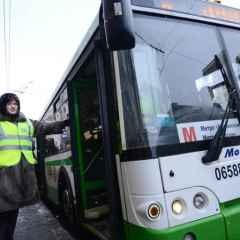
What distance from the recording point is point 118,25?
3037mm

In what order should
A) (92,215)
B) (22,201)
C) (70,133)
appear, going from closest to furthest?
1. (22,201)
2. (92,215)
3. (70,133)

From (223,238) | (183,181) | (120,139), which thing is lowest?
(223,238)

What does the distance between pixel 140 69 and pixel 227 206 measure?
4.43ft

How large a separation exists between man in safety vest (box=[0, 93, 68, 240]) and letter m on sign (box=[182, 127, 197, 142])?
78.9 inches

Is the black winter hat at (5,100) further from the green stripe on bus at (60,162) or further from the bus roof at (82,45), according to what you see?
the green stripe on bus at (60,162)

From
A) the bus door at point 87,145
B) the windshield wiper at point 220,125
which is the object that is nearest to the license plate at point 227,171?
the windshield wiper at point 220,125

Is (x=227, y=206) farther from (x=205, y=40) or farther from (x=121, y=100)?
(x=205, y=40)

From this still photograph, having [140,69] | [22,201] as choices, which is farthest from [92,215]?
[140,69]

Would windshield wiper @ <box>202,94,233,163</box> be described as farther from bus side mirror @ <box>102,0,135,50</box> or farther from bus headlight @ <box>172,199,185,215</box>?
bus side mirror @ <box>102,0,135,50</box>

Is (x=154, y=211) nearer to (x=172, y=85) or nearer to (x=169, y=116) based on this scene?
(x=169, y=116)

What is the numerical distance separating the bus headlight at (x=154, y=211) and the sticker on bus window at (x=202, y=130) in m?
0.58

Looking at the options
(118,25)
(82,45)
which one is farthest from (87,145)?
(118,25)

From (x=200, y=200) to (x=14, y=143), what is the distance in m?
2.22

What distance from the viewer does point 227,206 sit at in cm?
351
